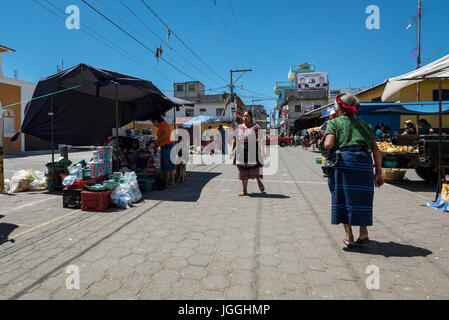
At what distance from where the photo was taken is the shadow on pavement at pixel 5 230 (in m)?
3.61

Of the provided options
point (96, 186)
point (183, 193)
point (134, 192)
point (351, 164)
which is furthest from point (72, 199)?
point (351, 164)

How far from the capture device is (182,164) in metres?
8.12

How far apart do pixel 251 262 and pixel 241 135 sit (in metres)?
3.58

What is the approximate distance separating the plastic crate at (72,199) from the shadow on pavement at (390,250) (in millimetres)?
4585

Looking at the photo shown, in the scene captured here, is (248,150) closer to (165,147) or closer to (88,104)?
(165,147)

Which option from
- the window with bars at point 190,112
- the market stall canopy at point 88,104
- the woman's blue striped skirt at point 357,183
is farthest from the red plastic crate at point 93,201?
the window with bars at point 190,112

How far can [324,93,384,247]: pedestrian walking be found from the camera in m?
3.12

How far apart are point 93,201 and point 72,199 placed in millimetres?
538

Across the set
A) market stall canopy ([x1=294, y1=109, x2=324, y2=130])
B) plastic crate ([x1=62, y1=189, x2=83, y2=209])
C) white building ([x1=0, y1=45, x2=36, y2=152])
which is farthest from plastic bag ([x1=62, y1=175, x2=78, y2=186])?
market stall canopy ([x1=294, y1=109, x2=324, y2=130])

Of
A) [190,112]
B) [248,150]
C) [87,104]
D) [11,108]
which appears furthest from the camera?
[190,112]

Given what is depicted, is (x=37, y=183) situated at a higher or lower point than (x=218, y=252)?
higher

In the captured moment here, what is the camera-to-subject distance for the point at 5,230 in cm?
395
